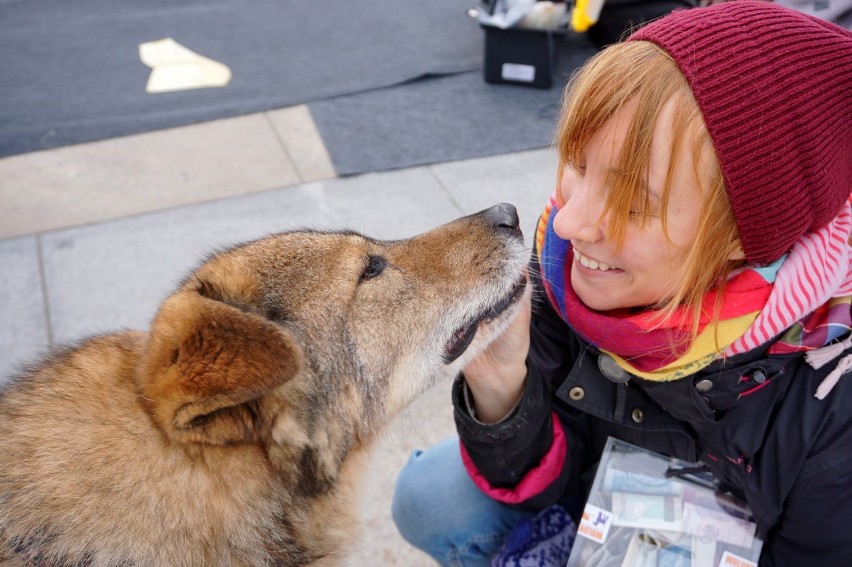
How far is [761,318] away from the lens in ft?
6.31

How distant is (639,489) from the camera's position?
2.32m

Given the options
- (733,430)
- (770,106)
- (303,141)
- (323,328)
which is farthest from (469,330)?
(303,141)

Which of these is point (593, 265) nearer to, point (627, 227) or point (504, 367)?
point (627, 227)

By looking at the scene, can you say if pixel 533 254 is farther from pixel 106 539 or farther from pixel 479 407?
pixel 106 539

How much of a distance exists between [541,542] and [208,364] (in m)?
1.38

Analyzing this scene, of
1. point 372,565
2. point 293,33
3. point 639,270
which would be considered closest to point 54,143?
point 293,33

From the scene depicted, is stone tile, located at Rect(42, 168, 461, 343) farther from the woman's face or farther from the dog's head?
the woman's face

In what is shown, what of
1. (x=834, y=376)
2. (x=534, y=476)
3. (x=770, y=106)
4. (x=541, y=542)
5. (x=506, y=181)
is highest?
(x=770, y=106)

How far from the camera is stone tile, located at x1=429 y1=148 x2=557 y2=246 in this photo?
5.20 m

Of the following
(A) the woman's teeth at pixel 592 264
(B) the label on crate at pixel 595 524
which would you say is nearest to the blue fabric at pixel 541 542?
(B) the label on crate at pixel 595 524

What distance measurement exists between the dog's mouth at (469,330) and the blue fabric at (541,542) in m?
0.68

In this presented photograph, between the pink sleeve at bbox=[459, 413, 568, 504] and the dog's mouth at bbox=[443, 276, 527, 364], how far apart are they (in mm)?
453

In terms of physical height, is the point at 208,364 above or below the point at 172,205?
above

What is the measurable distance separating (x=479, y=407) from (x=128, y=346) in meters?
1.13
